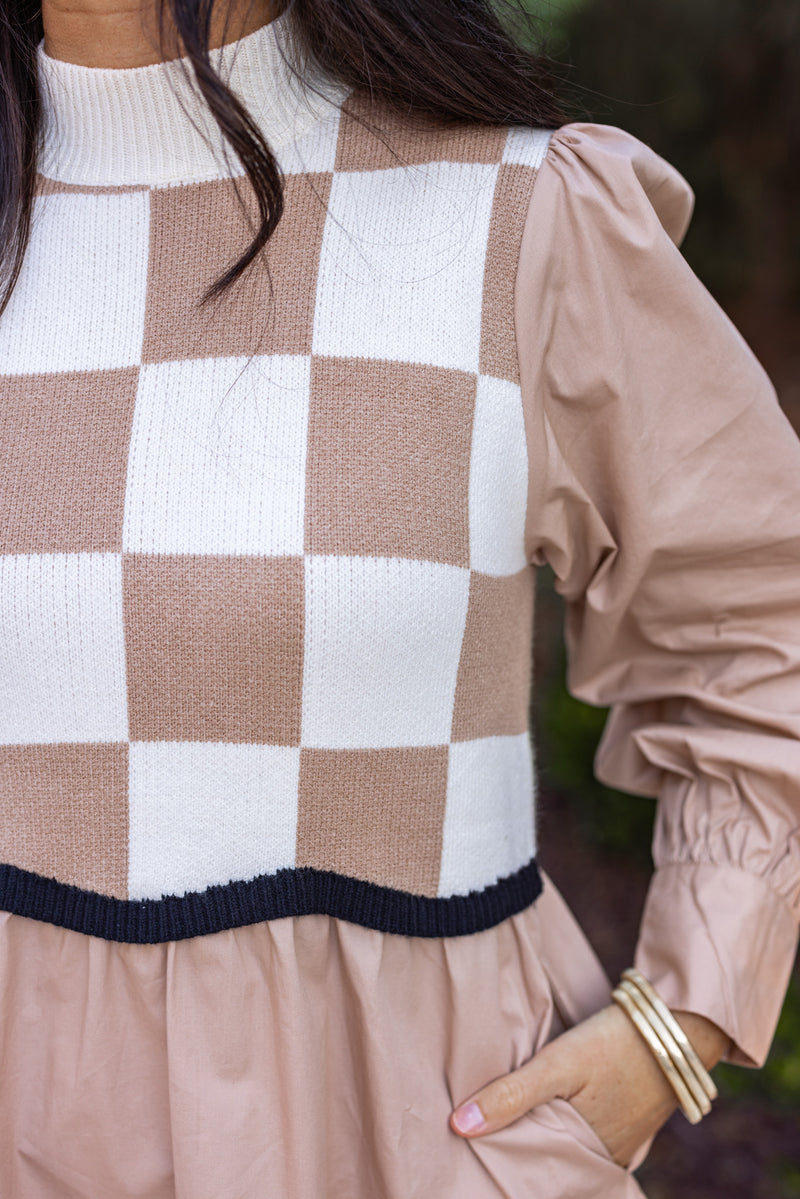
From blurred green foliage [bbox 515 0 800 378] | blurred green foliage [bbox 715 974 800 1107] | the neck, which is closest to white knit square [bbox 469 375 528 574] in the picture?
the neck

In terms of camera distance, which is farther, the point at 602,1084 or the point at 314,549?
the point at 602,1084

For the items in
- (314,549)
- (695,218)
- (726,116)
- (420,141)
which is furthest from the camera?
(695,218)

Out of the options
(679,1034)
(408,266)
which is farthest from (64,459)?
(679,1034)

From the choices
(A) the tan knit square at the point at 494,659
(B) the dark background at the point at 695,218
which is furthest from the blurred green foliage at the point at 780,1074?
(A) the tan knit square at the point at 494,659

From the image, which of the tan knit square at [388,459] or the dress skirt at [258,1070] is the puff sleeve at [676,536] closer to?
the tan knit square at [388,459]

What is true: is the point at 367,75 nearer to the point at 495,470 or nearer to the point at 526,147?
the point at 526,147

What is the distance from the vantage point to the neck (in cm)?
99

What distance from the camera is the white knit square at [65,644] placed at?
0.92 metres

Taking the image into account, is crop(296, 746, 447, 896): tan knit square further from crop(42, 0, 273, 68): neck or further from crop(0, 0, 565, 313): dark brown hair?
crop(42, 0, 273, 68): neck

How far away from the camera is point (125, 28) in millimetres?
1009

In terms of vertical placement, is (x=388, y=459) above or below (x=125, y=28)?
below

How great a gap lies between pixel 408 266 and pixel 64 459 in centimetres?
35

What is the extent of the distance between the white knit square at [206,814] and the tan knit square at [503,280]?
383 millimetres

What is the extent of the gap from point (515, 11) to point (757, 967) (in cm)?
102
